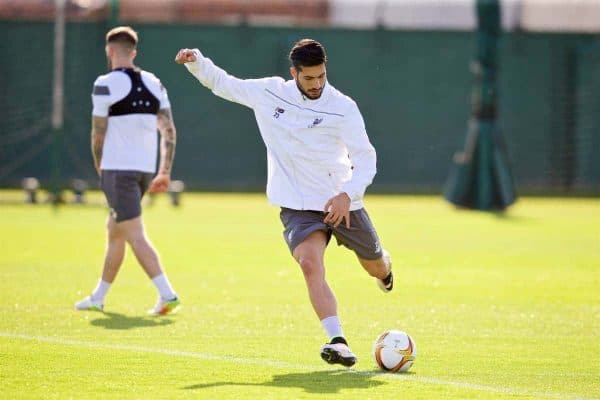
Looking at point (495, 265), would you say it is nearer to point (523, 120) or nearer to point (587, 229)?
point (587, 229)

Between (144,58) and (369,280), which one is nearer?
(369,280)

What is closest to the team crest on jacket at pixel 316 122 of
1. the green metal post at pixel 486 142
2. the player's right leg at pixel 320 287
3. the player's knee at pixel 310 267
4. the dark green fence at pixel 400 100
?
the player's right leg at pixel 320 287

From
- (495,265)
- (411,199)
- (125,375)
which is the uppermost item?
(125,375)

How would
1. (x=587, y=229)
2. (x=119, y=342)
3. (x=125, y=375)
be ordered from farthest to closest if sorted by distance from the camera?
(x=587, y=229) < (x=119, y=342) < (x=125, y=375)

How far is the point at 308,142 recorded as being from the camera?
8.84 meters

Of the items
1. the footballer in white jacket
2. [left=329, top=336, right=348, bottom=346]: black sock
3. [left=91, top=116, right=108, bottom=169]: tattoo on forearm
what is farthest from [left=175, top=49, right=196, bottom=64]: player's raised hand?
[left=91, top=116, right=108, bottom=169]: tattoo on forearm

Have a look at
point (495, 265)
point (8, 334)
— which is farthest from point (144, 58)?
point (8, 334)

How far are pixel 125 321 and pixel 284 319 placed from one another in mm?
1275

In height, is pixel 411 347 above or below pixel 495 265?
above

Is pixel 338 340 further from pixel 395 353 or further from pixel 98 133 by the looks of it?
pixel 98 133

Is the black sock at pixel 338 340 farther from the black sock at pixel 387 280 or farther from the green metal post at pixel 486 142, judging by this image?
the green metal post at pixel 486 142

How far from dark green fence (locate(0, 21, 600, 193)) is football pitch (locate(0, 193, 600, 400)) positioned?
12.8 meters

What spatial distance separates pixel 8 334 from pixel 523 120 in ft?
85.3

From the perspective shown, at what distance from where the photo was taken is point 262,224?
22.2m
